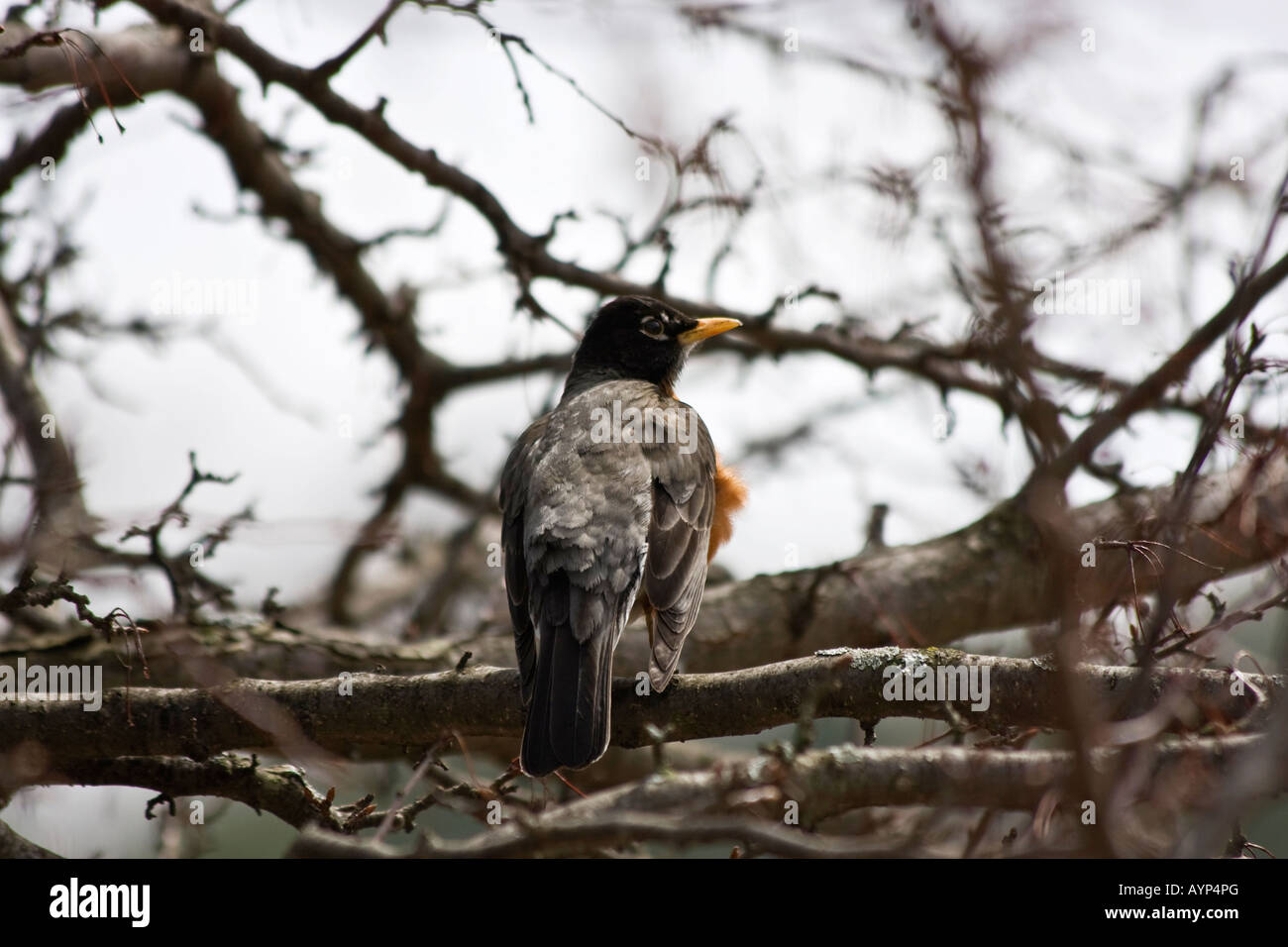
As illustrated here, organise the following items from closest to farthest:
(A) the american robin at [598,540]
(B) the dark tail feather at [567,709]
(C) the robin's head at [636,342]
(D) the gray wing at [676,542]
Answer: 1. (B) the dark tail feather at [567,709]
2. (A) the american robin at [598,540]
3. (D) the gray wing at [676,542]
4. (C) the robin's head at [636,342]

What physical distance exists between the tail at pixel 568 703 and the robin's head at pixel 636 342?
237 centimetres

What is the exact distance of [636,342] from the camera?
19.6 feet

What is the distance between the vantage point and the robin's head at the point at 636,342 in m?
5.91

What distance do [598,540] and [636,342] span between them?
2.04 meters

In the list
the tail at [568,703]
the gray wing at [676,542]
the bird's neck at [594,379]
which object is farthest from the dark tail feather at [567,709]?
the bird's neck at [594,379]

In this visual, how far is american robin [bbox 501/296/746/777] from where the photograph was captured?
11.6 feet

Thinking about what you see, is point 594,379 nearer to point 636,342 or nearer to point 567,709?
point 636,342

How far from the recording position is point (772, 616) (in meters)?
5.29

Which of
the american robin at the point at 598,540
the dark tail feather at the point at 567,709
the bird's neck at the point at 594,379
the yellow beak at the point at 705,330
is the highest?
the yellow beak at the point at 705,330

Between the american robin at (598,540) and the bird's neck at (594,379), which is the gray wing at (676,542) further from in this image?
the bird's neck at (594,379)

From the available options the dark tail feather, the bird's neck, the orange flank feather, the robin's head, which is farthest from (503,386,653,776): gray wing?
the robin's head

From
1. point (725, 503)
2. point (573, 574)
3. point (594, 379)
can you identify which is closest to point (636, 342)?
point (594, 379)

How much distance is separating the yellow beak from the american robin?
0.01 meters

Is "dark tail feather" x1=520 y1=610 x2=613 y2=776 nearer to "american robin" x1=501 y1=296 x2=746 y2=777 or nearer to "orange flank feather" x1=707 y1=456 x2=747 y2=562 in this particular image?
"american robin" x1=501 y1=296 x2=746 y2=777
